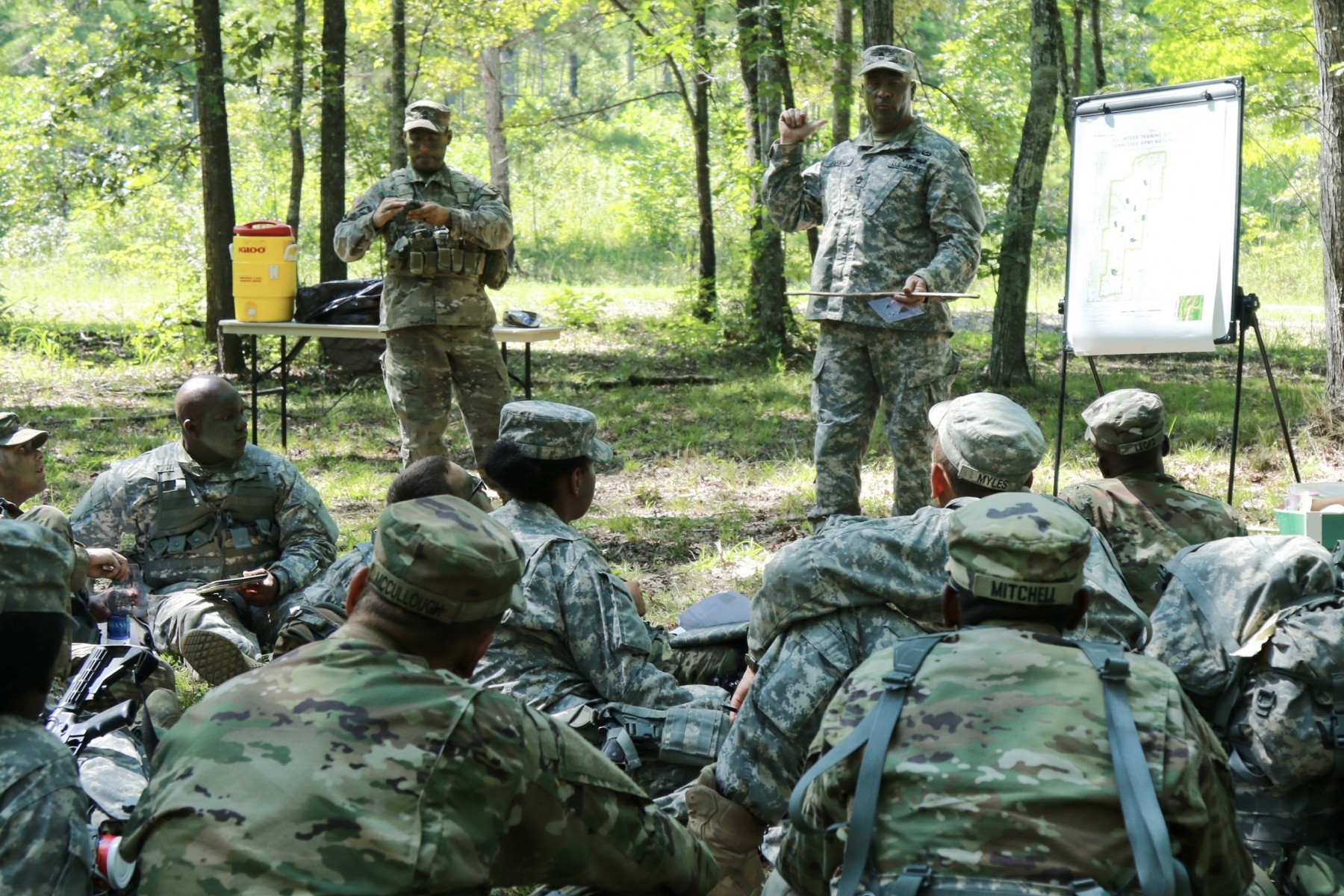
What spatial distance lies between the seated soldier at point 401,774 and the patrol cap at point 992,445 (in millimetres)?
1250

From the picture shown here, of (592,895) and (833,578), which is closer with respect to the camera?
(592,895)

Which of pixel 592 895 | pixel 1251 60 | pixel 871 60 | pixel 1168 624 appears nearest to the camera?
pixel 592 895

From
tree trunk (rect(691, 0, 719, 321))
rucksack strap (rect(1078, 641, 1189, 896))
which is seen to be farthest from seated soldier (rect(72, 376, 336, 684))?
tree trunk (rect(691, 0, 719, 321))

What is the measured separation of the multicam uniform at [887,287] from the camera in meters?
5.26

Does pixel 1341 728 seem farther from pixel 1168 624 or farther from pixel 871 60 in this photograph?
pixel 871 60

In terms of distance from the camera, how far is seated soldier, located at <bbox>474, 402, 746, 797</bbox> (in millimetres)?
3107

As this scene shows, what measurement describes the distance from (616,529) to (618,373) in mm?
5076

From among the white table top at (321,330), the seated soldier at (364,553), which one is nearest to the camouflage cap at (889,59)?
the seated soldier at (364,553)

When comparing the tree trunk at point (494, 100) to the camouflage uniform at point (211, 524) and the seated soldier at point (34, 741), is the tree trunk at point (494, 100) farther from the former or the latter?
the seated soldier at point (34, 741)

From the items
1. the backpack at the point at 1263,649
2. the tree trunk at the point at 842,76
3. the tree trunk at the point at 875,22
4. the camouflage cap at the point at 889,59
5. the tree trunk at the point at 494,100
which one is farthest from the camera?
the tree trunk at the point at 494,100

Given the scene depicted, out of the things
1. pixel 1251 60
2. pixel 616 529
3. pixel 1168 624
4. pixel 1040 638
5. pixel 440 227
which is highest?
pixel 1251 60

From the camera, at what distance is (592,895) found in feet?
7.29

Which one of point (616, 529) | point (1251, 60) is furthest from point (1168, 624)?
point (1251, 60)

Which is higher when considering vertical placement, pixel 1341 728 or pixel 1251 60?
pixel 1251 60
